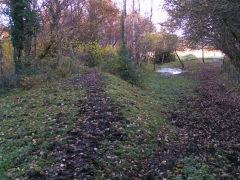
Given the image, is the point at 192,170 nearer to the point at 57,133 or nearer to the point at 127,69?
the point at 57,133

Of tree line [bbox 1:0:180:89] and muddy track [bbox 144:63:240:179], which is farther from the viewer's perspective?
tree line [bbox 1:0:180:89]

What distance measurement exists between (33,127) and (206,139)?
505 cm

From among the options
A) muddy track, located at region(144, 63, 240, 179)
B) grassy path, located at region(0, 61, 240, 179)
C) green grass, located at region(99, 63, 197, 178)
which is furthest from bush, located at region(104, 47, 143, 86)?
green grass, located at region(99, 63, 197, 178)

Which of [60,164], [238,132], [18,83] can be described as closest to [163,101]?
[238,132]

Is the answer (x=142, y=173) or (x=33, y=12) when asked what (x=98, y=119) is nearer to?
(x=142, y=173)

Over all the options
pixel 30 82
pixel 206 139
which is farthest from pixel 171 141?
pixel 30 82

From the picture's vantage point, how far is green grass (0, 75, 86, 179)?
425cm

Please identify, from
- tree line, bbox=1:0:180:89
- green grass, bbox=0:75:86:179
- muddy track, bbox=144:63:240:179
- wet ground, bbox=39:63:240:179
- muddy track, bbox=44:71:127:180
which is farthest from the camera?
tree line, bbox=1:0:180:89

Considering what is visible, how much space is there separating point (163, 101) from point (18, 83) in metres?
8.59

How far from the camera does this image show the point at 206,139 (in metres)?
6.36

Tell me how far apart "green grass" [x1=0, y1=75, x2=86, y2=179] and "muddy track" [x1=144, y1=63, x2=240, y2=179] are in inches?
97.2

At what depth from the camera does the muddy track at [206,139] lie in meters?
4.66

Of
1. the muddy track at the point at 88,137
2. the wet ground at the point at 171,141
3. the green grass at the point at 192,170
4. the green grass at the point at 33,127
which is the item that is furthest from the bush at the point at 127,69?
the green grass at the point at 192,170

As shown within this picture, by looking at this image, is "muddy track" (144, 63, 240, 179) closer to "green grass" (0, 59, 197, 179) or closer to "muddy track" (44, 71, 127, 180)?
"green grass" (0, 59, 197, 179)
